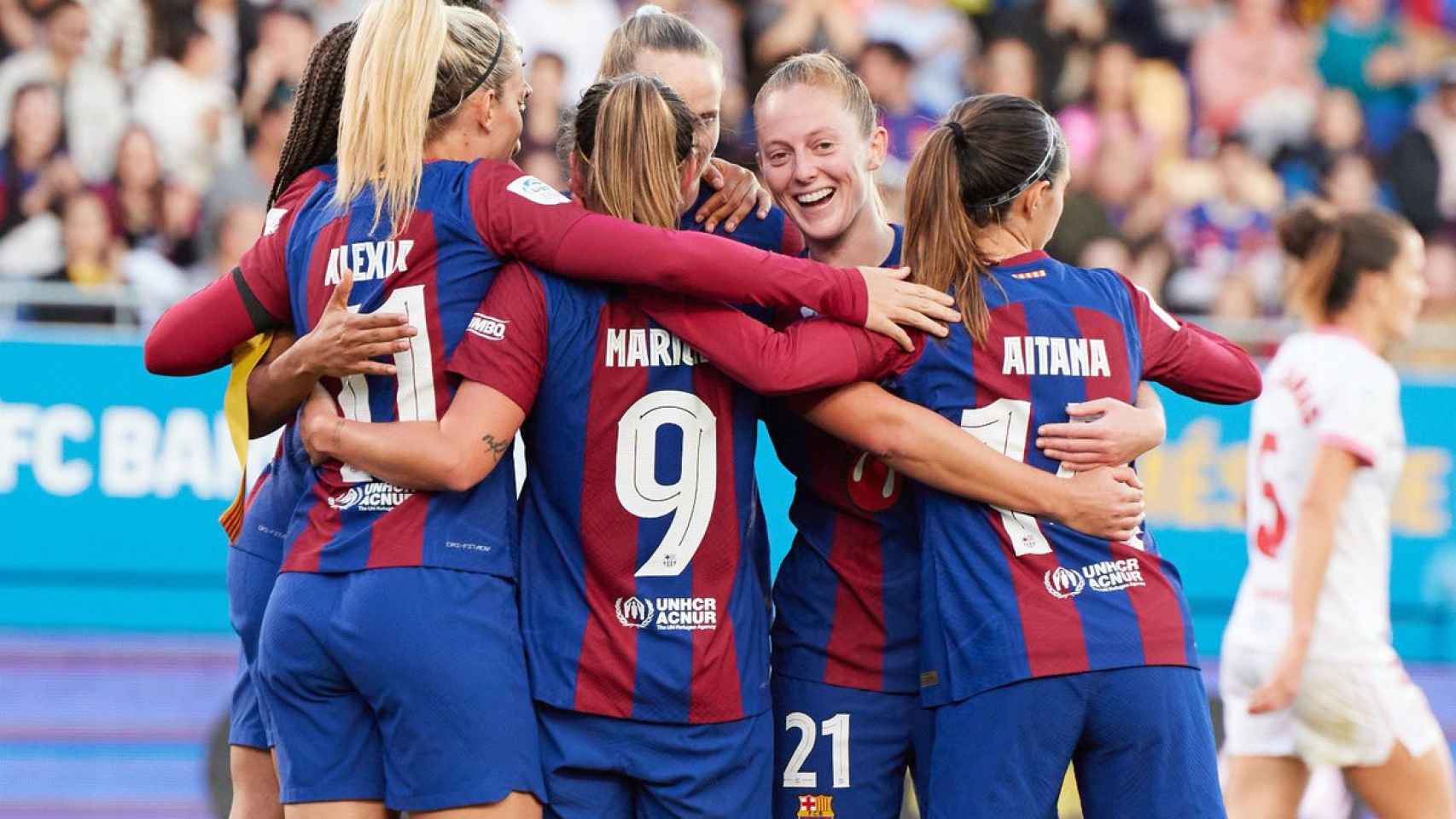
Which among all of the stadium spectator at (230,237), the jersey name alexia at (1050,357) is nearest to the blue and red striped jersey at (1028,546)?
the jersey name alexia at (1050,357)

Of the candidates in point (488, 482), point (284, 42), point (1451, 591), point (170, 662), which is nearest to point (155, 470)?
point (170, 662)

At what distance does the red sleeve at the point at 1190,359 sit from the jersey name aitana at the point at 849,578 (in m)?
0.58

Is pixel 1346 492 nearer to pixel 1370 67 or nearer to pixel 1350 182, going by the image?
pixel 1350 182

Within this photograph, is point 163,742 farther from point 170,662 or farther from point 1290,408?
point 1290,408

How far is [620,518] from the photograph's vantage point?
136 inches

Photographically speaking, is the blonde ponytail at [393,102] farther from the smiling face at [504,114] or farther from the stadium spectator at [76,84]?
the stadium spectator at [76,84]

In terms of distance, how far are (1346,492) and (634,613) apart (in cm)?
246

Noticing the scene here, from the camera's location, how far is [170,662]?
7859 millimetres

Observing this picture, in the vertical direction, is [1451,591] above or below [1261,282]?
below

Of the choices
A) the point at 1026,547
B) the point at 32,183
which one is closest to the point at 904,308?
the point at 1026,547

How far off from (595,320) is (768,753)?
0.92 metres

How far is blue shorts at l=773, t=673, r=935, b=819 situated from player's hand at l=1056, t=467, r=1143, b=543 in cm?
52

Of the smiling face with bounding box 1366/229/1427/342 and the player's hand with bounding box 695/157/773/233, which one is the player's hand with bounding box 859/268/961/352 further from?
the smiling face with bounding box 1366/229/1427/342

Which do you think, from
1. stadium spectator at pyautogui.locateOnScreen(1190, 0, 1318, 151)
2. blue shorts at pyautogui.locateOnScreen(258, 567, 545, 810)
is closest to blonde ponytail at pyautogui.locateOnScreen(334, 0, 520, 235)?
blue shorts at pyautogui.locateOnScreen(258, 567, 545, 810)
